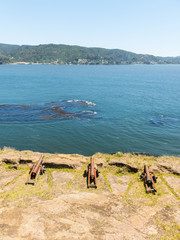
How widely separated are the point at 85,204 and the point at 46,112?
116 feet

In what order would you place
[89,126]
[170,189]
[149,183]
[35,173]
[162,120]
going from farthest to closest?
[162,120] < [89,126] < [35,173] < [149,183] < [170,189]

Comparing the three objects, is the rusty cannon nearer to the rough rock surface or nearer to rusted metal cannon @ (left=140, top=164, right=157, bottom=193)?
the rough rock surface

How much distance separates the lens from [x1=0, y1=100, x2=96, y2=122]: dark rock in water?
4198 cm

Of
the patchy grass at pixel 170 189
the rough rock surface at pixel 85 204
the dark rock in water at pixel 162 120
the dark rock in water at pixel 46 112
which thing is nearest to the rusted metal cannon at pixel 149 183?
the rough rock surface at pixel 85 204

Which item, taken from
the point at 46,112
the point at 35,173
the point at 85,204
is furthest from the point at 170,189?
the point at 46,112

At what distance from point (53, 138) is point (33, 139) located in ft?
11.8

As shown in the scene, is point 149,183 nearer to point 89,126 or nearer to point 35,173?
point 35,173

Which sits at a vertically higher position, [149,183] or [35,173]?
[35,173]

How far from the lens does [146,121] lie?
4228 cm

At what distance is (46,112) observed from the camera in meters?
45.6

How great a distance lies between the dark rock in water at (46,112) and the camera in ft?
138

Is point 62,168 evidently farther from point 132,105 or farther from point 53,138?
point 132,105

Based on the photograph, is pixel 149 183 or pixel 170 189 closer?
pixel 170 189

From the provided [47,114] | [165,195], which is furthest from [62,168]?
[47,114]
